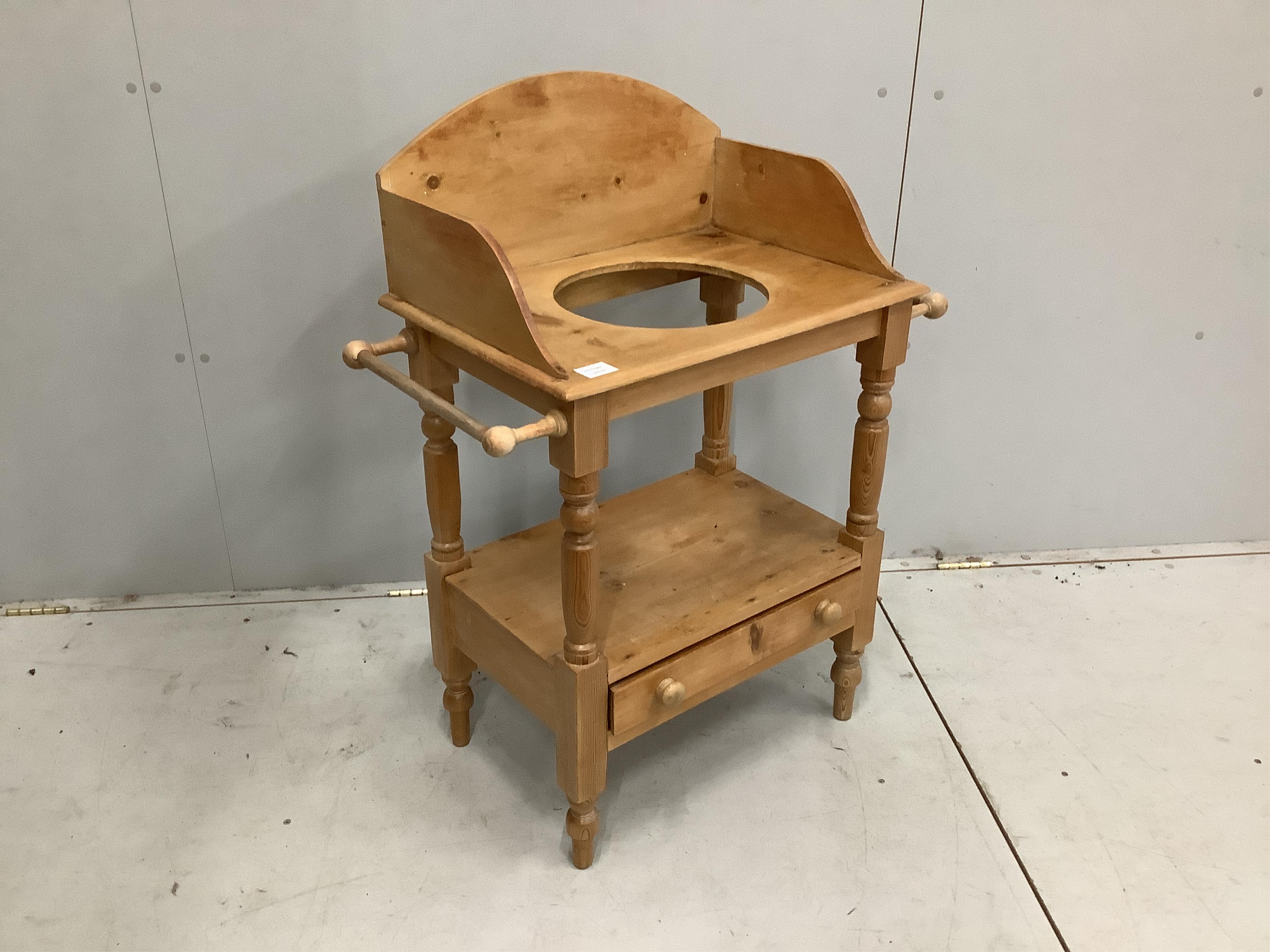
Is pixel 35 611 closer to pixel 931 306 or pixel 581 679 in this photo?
pixel 581 679

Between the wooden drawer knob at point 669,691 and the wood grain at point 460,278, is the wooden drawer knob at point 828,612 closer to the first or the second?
the wooden drawer knob at point 669,691

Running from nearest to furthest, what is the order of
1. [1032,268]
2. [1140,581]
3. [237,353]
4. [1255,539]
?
[237,353] < [1032,268] < [1140,581] < [1255,539]

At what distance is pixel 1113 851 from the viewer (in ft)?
5.74

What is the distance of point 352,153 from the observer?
195 cm

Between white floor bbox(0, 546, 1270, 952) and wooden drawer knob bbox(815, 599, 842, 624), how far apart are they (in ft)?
0.96

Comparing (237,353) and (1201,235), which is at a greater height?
(1201,235)

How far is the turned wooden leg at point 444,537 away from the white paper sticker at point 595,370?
347 millimetres

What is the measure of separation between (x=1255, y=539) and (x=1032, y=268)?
993 millimetres

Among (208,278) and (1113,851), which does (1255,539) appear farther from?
(208,278)

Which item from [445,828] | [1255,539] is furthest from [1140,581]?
[445,828]

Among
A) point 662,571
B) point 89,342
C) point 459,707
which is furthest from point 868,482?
point 89,342

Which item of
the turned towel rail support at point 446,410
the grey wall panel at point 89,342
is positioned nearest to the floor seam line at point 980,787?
the turned towel rail support at point 446,410

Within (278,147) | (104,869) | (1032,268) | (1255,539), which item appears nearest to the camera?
(104,869)

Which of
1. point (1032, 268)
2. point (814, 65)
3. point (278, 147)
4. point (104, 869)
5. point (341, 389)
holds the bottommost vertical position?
point (104, 869)
